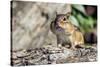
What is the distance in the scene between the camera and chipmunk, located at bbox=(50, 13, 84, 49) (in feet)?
7.18

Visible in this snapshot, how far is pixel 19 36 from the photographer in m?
2.05

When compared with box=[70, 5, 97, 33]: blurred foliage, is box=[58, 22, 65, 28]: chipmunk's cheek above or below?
below

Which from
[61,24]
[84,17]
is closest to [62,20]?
[61,24]

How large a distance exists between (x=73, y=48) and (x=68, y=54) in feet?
0.30

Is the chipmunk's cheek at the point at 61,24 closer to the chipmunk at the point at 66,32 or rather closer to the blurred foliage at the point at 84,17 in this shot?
the chipmunk at the point at 66,32

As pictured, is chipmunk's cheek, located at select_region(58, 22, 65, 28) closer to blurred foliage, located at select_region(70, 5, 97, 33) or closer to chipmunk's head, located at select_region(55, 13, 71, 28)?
chipmunk's head, located at select_region(55, 13, 71, 28)

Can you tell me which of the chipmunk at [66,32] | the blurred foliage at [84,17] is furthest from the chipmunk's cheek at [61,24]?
the blurred foliage at [84,17]

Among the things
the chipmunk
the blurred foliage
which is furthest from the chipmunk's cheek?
the blurred foliage

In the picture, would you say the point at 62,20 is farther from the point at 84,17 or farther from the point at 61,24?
the point at 84,17

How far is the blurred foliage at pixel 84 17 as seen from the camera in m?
2.27

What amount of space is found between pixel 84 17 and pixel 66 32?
287 mm

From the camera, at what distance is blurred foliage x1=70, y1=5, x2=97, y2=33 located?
227cm
